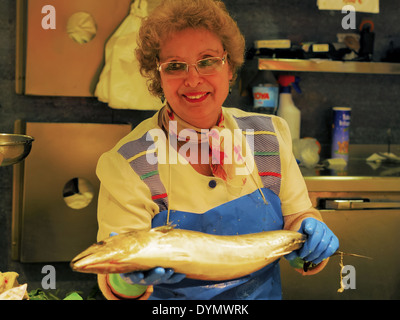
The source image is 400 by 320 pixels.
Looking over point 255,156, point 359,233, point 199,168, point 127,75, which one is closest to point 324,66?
point 359,233

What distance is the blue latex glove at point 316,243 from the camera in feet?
4.33

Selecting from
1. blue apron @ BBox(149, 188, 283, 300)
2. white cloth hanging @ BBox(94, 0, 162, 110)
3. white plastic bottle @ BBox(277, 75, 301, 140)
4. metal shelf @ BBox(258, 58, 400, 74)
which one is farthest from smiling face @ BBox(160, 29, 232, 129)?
white plastic bottle @ BBox(277, 75, 301, 140)

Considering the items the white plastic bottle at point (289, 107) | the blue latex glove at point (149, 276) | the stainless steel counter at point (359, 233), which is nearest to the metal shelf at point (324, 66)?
the white plastic bottle at point (289, 107)

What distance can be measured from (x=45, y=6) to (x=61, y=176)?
3.06 ft

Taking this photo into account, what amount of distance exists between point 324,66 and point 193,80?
5.58 feet

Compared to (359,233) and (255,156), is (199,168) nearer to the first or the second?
(255,156)

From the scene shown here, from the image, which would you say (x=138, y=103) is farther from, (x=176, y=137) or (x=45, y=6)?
(x=176, y=137)

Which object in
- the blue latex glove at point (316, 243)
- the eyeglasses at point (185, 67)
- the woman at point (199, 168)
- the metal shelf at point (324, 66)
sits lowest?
the blue latex glove at point (316, 243)

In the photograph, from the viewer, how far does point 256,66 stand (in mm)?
2822

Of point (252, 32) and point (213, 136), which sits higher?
point (252, 32)

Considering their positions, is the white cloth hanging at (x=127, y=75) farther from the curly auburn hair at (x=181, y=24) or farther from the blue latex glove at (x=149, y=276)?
the blue latex glove at (x=149, y=276)

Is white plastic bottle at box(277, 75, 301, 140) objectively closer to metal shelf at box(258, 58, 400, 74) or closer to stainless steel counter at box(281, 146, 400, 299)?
metal shelf at box(258, 58, 400, 74)

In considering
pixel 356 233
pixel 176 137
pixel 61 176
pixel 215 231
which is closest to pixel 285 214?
pixel 215 231
